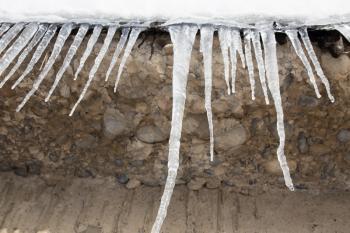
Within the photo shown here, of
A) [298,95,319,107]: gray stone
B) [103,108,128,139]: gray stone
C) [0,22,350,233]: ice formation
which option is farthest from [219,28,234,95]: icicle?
[103,108,128,139]: gray stone

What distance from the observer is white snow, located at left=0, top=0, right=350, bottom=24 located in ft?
4.48

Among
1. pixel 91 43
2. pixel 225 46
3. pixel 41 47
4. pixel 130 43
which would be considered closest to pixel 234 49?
pixel 225 46

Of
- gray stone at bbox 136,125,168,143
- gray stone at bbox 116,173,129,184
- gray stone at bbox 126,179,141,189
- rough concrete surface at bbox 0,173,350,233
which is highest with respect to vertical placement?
gray stone at bbox 136,125,168,143

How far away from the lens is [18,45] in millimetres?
1434

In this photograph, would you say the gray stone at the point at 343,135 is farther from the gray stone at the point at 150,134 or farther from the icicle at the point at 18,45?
the icicle at the point at 18,45

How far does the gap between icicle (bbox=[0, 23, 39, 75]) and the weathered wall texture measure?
0.12 meters

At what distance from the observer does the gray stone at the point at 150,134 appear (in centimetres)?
162

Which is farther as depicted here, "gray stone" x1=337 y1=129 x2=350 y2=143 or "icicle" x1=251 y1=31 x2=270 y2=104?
"gray stone" x1=337 y1=129 x2=350 y2=143

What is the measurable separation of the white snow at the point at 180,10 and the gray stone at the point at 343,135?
1.24 feet

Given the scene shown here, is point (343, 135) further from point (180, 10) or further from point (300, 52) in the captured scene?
point (180, 10)

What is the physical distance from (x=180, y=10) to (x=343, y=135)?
0.61 metres

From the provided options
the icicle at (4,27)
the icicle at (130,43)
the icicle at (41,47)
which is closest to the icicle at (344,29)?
the icicle at (130,43)

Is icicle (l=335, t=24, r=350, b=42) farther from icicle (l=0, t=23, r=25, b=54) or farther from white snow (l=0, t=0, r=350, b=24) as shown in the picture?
icicle (l=0, t=23, r=25, b=54)

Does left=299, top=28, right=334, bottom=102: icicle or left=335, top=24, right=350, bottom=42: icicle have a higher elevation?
left=335, top=24, right=350, bottom=42: icicle
